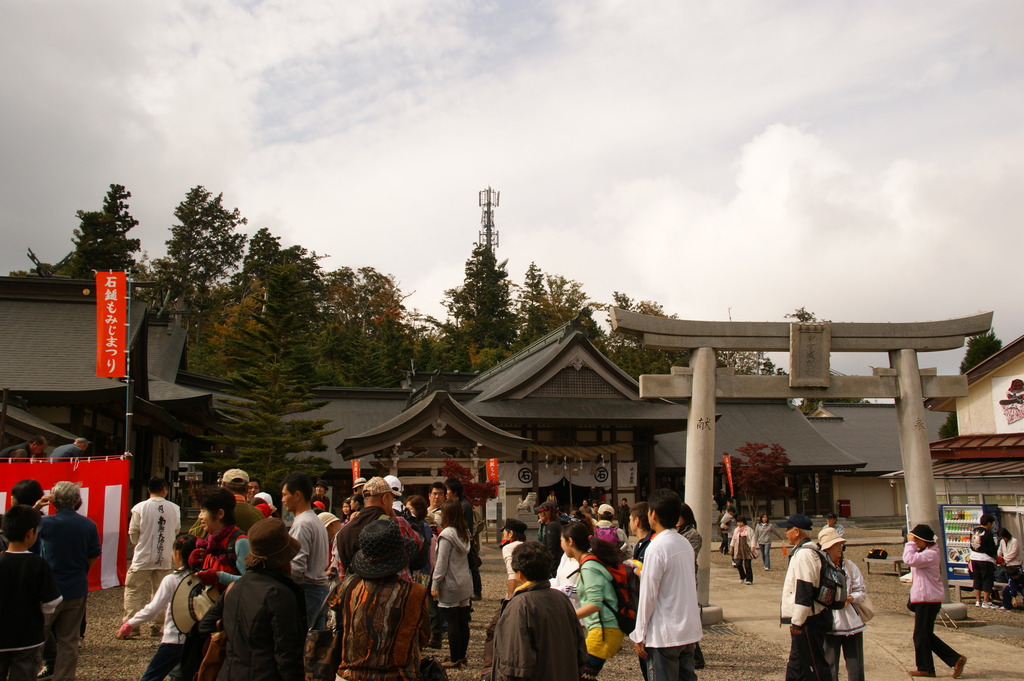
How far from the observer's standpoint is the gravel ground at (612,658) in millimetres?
7112

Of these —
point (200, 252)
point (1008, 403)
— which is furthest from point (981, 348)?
point (200, 252)

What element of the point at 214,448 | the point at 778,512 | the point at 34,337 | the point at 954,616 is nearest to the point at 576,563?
the point at 954,616

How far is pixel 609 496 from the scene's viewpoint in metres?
26.7

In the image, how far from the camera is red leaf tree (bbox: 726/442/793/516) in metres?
25.7

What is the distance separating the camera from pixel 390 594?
3.79 metres

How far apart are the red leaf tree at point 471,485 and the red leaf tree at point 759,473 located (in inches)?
399

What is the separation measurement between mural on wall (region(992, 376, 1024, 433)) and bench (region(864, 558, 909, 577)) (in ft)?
10.1

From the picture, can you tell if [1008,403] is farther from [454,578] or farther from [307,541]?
[307,541]

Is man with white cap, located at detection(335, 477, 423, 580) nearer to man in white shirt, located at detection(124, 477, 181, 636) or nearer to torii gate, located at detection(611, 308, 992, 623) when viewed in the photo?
man in white shirt, located at detection(124, 477, 181, 636)

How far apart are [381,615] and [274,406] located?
57.5ft

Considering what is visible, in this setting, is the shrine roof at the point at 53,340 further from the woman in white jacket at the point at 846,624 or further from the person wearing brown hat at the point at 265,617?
the woman in white jacket at the point at 846,624

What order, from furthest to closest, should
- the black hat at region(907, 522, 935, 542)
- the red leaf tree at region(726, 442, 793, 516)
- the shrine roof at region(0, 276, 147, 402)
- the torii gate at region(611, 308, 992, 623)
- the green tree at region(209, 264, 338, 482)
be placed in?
the red leaf tree at region(726, 442, 793, 516)
the green tree at region(209, 264, 338, 482)
the shrine roof at region(0, 276, 147, 402)
the torii gate at region(611, 308, 992, 623)
the black hat at region(907, 522, 935, 542)

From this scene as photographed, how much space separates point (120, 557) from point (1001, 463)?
12961 millimetres

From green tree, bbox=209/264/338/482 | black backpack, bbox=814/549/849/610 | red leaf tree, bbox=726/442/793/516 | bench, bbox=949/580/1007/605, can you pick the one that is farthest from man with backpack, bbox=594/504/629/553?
red leaf tree, bbox=726/442/793/516
